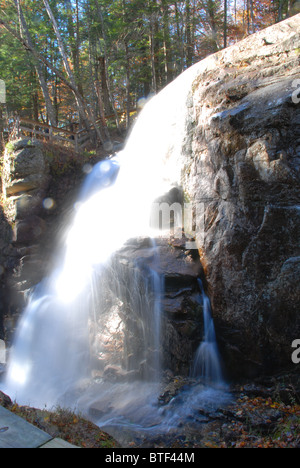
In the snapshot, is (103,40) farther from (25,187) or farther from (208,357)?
(208,357)

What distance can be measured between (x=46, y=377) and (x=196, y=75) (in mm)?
9438

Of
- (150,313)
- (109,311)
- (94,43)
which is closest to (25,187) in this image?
(109,311)

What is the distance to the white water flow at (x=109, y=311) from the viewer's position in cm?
668

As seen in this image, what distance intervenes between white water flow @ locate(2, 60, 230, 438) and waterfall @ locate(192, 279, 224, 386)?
25.6 inches

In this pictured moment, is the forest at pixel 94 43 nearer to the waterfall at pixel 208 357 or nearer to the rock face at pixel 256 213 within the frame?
the rock face at pixel 256 213

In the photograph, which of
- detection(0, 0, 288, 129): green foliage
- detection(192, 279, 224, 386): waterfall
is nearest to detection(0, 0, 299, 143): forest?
detection(0, 0, 288, 129): green foliage

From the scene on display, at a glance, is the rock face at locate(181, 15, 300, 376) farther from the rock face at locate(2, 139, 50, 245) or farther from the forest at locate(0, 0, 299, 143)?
the forest at locate(0, 0, 299, 143)

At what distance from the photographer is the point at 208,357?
662 cm

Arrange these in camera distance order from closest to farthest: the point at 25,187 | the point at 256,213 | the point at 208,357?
the point at 256,213 → the point at 208,357 → the point at 25,187

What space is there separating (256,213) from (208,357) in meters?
3.15

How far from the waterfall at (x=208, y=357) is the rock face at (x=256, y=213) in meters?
0.20

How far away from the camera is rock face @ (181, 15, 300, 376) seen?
6074 millimetres

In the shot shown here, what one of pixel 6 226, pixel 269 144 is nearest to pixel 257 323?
pixel 269 144

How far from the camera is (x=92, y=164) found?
14266 mm
